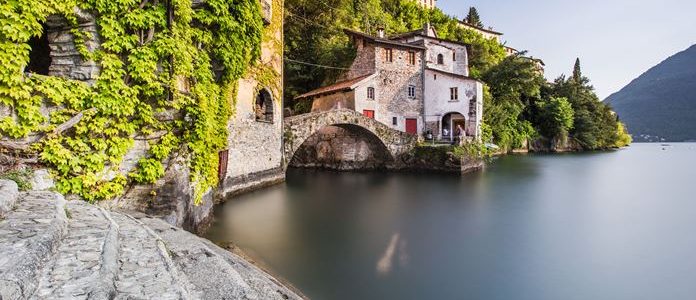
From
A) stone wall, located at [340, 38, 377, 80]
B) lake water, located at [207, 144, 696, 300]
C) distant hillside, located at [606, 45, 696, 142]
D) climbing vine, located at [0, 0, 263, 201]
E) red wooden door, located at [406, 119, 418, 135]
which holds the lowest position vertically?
lake water, located at [207, 144, 696, 300]

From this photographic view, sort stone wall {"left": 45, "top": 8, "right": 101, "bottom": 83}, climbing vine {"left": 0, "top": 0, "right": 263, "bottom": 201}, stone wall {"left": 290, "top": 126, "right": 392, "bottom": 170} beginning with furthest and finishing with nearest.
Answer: stone wall {"left": 290, "top": 126, "right": 392, "bottom": 170} → stone wall {"left": 45, "top": 8, "right": 101, "bottom": 83} → climbing vine {"left": 0, "top": 0, "right": 263, "bottom": 201}

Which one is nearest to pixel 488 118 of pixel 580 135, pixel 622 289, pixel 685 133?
pixel 580 135

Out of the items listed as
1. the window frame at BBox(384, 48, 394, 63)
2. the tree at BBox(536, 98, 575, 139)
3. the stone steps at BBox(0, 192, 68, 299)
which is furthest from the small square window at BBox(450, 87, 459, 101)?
the stone steps at BBox(0, 192, 68, 299)

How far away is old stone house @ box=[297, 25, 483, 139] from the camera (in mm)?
25391

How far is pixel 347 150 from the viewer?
2372cm

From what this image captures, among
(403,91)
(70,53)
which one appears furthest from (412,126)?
(70,53)

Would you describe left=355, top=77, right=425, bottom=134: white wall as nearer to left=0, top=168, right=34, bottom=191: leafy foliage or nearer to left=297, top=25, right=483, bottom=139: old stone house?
left=297, top=25, right=483, bottom=139: old stone house

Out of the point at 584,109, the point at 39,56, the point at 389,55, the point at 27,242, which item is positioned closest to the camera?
the point at 27,242

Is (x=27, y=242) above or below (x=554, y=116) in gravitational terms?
below

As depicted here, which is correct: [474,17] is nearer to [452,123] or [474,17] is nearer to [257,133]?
[452,123]

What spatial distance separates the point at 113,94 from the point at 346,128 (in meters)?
17.6

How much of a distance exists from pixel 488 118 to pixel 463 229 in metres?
24.8

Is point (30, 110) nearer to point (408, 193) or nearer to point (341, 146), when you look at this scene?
point (408, 193)

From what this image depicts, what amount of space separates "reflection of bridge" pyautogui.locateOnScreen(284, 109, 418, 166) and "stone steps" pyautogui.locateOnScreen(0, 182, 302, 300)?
1388 cm
